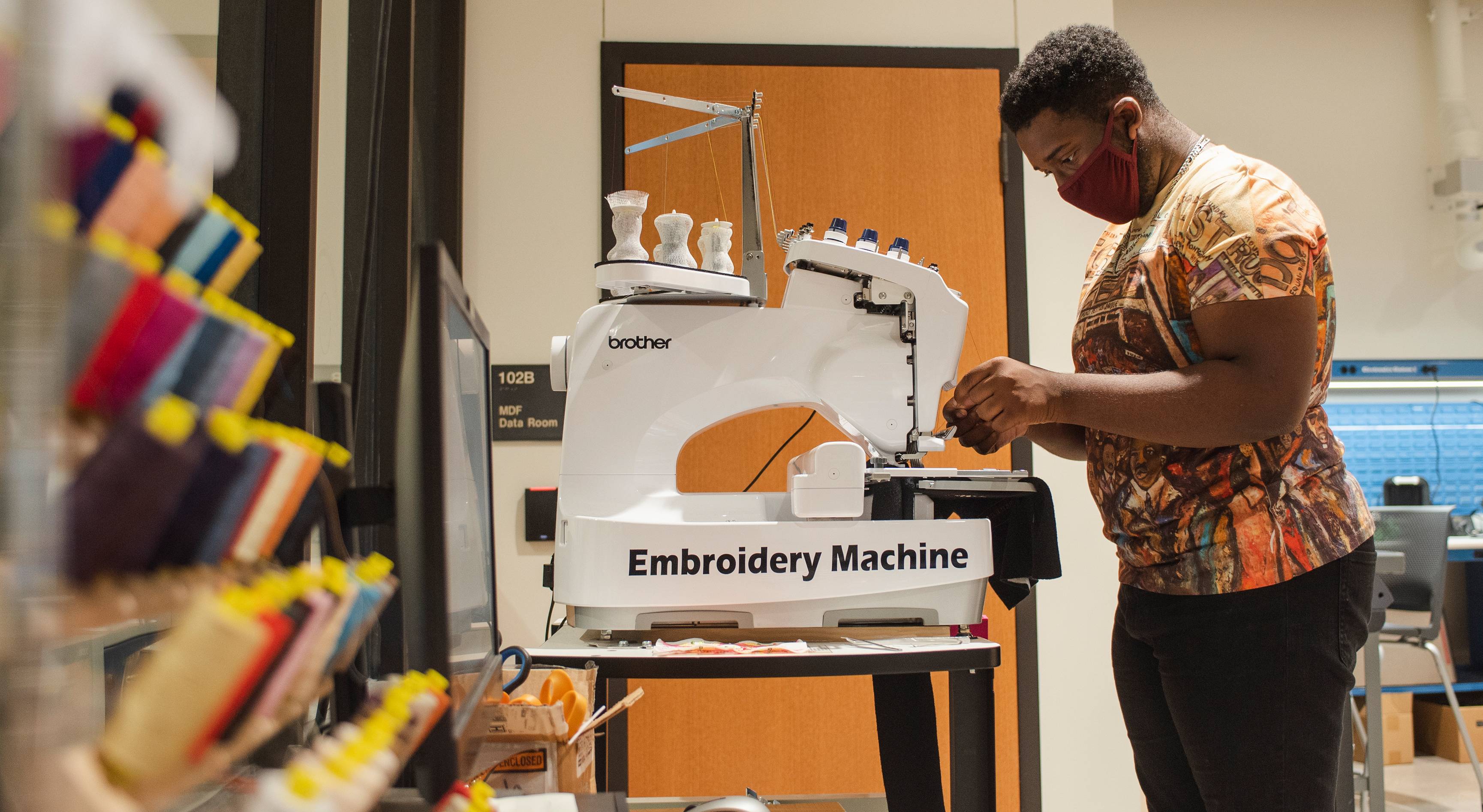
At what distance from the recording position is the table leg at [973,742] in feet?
3.72

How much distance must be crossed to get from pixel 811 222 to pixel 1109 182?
1.41 meters

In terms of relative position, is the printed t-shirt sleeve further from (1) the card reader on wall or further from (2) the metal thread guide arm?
(1) the card reader on wall

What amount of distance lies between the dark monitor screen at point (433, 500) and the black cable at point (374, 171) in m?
0.99

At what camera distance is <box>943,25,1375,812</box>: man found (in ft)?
3.51

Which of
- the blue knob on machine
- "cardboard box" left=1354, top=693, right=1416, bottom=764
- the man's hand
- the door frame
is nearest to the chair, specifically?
"cardboard box" left=1354, top=693, right=1416, bottom=764

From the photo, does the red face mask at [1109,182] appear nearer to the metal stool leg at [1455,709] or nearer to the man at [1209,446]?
the man at [1209,446]

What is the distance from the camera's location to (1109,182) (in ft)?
4.27

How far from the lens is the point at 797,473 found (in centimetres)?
135

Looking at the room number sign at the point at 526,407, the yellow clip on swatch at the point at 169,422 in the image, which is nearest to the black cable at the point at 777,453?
the room number sign at the point at 526,407

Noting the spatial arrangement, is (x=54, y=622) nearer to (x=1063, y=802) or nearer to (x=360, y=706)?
(x=360, y=706)

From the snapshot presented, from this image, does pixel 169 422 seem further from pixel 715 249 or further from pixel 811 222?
pixel 811 222

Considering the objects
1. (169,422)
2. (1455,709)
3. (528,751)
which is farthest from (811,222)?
(1455,709)

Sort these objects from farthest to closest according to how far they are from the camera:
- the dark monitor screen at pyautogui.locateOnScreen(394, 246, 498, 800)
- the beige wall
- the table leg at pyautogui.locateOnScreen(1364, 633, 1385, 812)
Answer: the beige wall < the table leg at pyautogui.locateOnScreen(1364, 633, 1385, 812) < the dark monitor screen at pyautogui.locateOnScreen(394, 246, 498, 800)

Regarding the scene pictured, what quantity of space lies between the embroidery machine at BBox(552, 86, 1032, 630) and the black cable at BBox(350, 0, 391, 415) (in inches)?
17.1
